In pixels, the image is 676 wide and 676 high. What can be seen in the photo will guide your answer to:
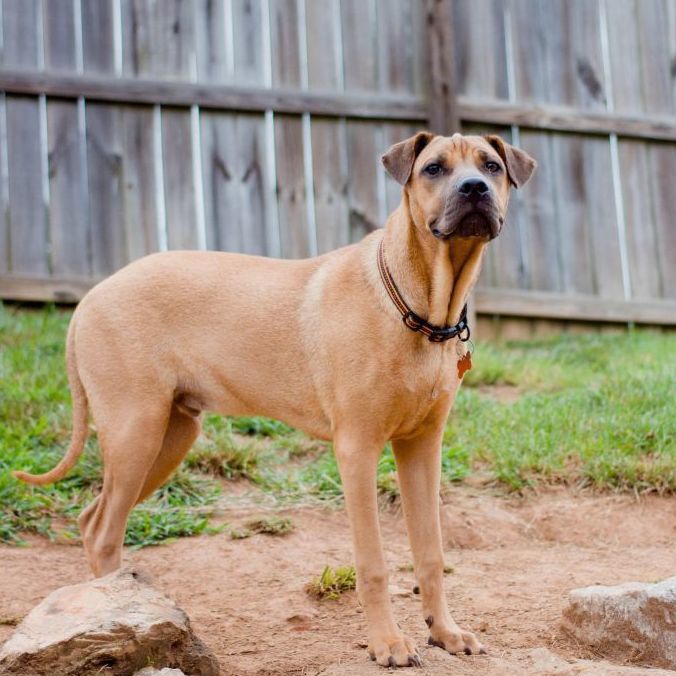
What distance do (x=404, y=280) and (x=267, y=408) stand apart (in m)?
0.88

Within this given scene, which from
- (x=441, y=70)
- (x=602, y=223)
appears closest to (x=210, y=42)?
(x=441, y=70)

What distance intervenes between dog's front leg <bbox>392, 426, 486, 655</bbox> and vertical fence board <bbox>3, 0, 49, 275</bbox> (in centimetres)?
461

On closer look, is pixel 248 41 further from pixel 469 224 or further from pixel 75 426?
pixel 469 224

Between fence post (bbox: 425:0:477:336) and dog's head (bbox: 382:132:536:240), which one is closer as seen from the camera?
dog's head (bbox: 382:132:536:240)

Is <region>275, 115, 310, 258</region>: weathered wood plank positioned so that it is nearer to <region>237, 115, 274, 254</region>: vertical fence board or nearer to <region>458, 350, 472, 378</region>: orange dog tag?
<region>237, 115, 274, 254</region>: vertical fence board

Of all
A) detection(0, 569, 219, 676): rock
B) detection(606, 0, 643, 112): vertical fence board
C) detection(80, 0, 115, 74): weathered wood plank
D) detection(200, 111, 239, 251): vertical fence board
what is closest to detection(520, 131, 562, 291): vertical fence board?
detection(606, 0, 643, 112): vertical fence board

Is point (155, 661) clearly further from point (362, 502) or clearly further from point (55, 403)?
point (55, 403)

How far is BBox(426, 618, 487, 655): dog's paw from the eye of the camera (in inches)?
142

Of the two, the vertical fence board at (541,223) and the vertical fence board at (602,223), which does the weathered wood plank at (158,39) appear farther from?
the vertical fence board at (602,223)

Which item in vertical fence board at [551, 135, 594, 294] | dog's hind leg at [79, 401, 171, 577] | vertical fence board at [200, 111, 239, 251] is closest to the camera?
dog's hind leg at [79, 401, 171, 577]

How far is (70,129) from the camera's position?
304 inches

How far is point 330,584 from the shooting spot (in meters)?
4.32

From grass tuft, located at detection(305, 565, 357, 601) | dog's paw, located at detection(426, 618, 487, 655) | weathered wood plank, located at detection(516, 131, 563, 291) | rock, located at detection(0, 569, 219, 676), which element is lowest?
dog's paw, located at detection(426, 618, 487, 655)

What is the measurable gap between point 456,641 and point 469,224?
154cm
